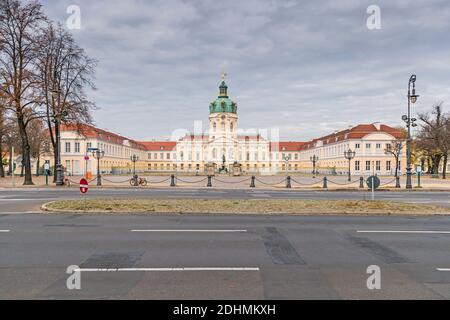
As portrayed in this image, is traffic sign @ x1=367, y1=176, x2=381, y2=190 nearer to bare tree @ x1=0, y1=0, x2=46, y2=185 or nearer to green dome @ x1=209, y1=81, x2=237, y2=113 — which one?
bare tree @ x1=0, y1=0, x2=46, y2=185

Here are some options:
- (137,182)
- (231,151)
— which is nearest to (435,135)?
(137,182)

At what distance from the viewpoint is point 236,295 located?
546 cm

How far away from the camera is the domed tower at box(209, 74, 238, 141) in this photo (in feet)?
453

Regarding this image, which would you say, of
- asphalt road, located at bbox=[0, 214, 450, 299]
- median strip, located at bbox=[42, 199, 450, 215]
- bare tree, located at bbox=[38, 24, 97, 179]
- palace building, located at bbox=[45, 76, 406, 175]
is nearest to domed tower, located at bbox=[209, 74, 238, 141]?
palace building, located at bbox=[45, 76, 406, 175]

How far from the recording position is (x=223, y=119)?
13862 cm

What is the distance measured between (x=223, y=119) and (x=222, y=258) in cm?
13204

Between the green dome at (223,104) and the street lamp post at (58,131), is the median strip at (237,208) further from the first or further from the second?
the green dome at (223,104)

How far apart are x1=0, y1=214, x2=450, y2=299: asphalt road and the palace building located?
73.6 m

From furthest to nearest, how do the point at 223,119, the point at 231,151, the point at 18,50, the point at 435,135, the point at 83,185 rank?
1. the point at 223,119
2. the point at 231,151
3. the point at 435,135
4. the point at 18,50
5. the point at 83,185

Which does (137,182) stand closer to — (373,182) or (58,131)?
(58,131)

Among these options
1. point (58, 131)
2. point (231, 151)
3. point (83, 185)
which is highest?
point (231, 151)

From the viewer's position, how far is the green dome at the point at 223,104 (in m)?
139
